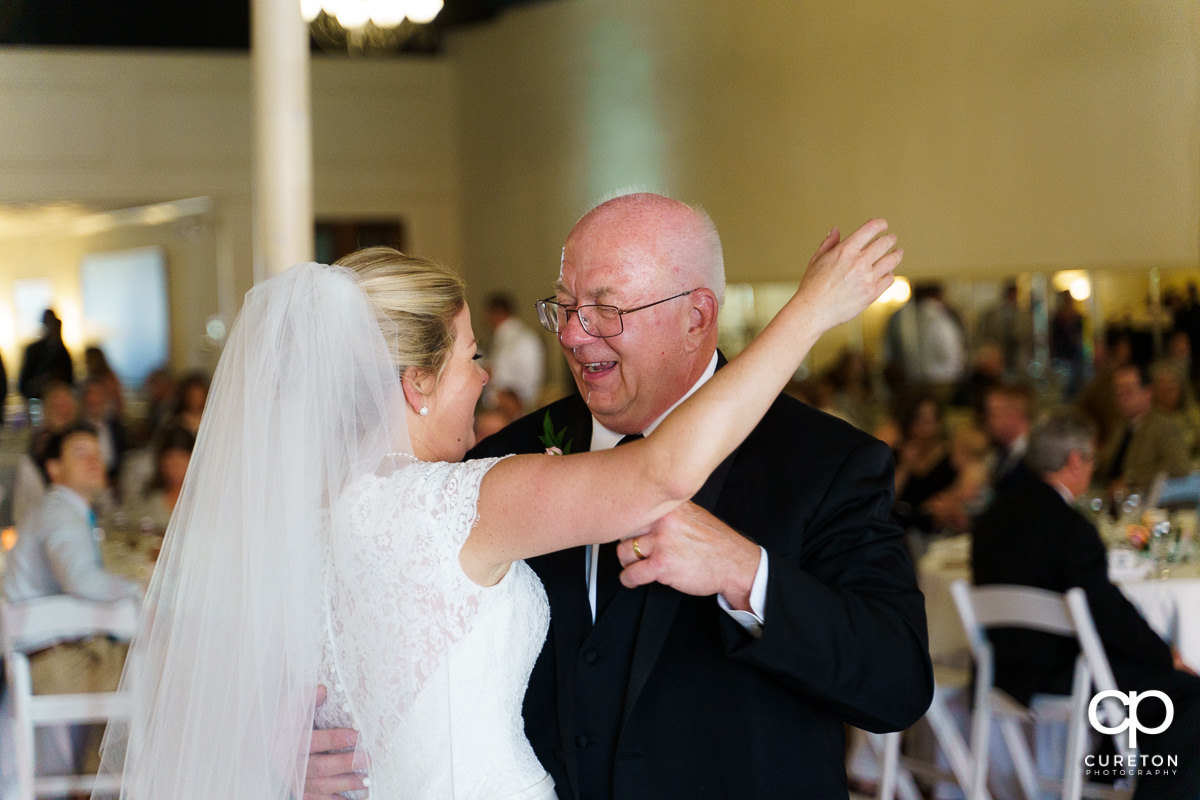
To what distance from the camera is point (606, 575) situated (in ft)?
6.68

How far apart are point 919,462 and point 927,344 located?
1.70 meters

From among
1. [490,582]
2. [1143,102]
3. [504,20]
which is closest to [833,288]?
[490,582]

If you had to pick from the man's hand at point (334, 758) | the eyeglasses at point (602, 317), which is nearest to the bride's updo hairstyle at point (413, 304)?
the eyeglasses at point (602, 317)

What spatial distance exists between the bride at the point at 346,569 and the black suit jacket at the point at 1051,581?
258cm

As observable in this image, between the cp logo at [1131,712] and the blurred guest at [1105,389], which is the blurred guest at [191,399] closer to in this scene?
the blurred guest at [1105,389]

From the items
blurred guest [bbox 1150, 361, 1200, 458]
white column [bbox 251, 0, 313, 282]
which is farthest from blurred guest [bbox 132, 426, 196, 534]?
blurred guest [bbox 1150, 361, 1200, 458]

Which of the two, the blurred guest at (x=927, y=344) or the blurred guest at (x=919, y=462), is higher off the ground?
the blurred guest at (x=927, y=344)

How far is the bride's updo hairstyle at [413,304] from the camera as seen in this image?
1.91 m

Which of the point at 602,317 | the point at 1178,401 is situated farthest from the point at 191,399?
the point at 602,317

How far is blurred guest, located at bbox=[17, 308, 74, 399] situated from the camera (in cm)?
549

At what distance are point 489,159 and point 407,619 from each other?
34.1ft

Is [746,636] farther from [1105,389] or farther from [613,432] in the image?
[1105,389]

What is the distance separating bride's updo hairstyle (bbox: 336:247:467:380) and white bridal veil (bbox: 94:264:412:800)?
26 mm

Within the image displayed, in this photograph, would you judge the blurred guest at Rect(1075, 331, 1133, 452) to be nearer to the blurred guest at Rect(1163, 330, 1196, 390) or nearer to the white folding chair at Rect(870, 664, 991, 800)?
the blurred guest at Rect(1163, 330, 1196, 390)
